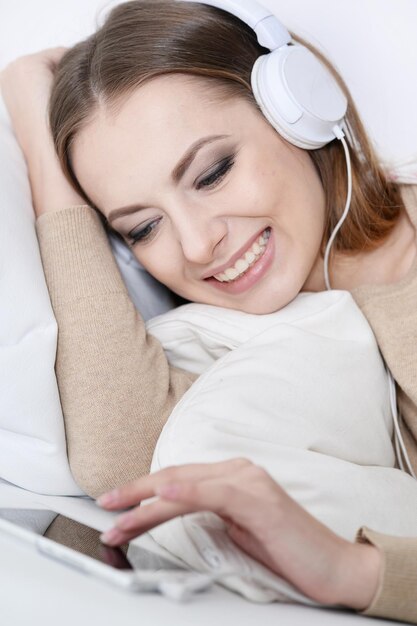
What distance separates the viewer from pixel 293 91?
49.6 inches

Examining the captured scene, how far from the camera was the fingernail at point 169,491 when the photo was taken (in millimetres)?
713

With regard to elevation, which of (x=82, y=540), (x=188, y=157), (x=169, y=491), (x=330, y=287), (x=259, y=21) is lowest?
(x=330, y=287)

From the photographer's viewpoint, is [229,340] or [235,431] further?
[229,340]

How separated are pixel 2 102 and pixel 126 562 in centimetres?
113

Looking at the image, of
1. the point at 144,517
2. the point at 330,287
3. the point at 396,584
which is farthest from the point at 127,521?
the point at 330,287

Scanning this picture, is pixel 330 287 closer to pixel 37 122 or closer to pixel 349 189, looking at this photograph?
pixel 349 189

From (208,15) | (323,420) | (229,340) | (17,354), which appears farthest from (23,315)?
(208,15)

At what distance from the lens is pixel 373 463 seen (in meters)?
1.15

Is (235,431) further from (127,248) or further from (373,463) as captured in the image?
(127,248)

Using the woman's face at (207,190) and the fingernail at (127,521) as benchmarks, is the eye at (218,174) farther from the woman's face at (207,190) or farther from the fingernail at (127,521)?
the fingernail at (127,521)

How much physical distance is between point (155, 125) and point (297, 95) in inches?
9.6

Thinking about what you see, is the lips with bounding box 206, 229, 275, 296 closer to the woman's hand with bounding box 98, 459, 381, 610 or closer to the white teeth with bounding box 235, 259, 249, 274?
the white teeth with bounding box 235, 259, 249, 274

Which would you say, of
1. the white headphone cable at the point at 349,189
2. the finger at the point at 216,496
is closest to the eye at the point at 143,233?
the white headphone cable at the point at 349,189

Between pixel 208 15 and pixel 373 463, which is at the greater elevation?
pixel 208 15
